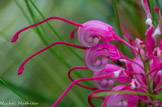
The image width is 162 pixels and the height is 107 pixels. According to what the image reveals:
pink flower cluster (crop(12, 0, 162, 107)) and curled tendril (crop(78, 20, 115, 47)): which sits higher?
curled tendril (crop(78, 20, 115, 47))

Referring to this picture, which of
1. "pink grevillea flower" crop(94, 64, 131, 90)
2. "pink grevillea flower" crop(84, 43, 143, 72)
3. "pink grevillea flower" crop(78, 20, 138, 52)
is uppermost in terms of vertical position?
"pink grevillea flower" crop(78, 20, 138, 52)

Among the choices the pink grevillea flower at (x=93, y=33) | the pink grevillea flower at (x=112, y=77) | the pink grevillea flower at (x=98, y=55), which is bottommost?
the pink grevillea flower at (x=112, y=77)

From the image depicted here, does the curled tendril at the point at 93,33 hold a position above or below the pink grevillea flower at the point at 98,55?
above

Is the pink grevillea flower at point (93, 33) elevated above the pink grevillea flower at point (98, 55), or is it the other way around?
the pink grevillea flower at point (93, 33)

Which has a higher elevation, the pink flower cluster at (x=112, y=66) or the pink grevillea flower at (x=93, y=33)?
the pink grevillea flower at (x=93, y=33)

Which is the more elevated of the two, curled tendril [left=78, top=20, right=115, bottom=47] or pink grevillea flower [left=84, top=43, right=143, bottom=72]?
curled tendril [left=78, top=20, right=115, bottom=47]

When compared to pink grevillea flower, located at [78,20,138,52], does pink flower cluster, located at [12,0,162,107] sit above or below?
below

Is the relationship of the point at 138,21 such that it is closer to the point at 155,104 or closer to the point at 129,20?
the point at 129,20

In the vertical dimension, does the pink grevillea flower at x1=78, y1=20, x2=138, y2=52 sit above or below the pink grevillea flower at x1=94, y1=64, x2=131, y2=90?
above

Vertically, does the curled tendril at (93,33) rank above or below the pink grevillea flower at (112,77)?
above

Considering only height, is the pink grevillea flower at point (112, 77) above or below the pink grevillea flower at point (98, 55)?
below

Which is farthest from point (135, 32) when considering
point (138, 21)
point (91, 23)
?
point (91, 23)
